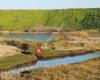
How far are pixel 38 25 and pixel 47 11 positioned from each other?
23.2m

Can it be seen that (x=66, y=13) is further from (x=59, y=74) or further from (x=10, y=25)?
(x=59, y=74)

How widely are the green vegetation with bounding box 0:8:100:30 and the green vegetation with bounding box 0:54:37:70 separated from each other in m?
101

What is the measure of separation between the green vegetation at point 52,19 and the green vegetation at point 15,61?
330ft

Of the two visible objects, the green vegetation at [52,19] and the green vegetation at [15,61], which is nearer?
the green vegetation at [15,61]

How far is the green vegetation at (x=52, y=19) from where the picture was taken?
162 metres

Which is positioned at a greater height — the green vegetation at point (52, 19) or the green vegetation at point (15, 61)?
the green vegetation at point (15, 61)

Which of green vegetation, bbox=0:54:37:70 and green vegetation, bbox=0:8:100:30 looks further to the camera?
green vegetation, bbox=0:8:100:30

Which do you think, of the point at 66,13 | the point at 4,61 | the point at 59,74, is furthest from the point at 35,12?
the point at 59,74

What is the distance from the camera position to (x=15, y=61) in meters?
54.6

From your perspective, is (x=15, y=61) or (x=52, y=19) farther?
(x=52, y=19)

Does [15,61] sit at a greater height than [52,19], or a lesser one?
greater

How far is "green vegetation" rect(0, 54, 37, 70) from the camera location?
51275 millimetres

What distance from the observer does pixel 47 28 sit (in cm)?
16338

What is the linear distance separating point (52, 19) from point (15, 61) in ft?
396
